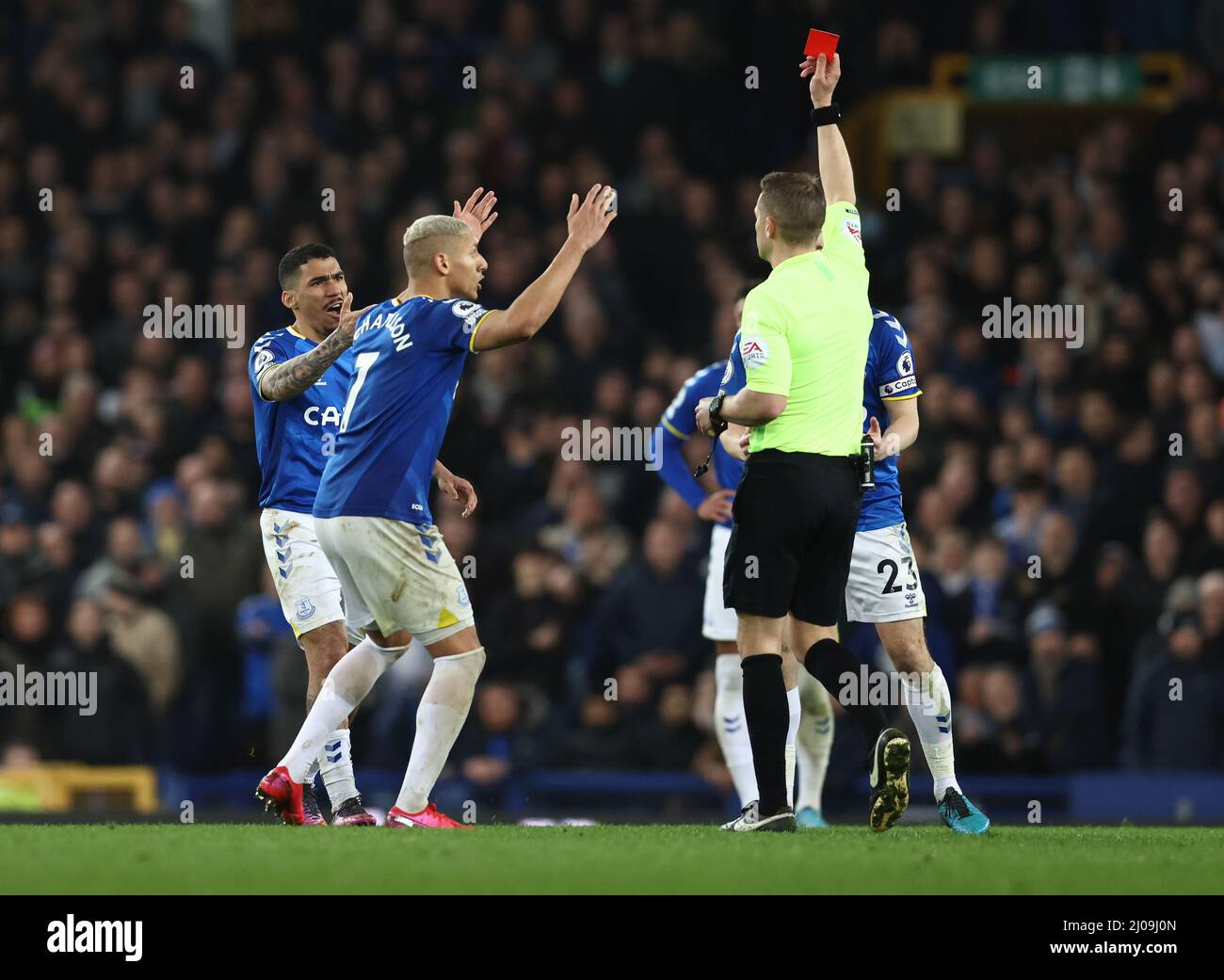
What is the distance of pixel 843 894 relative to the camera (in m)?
5.55

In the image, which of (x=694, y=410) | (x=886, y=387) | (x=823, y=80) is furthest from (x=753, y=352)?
(x=694, y=410)

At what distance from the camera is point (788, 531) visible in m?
7.42

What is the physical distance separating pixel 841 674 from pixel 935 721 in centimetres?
73

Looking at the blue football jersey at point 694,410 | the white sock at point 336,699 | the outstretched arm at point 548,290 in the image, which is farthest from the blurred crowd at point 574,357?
the outstretched arm at point 548,290

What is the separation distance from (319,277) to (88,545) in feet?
19.6

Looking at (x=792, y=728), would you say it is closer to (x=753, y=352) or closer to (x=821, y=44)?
(x=753, y=352)

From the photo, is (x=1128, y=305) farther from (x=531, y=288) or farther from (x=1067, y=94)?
(x=531, y=288)
